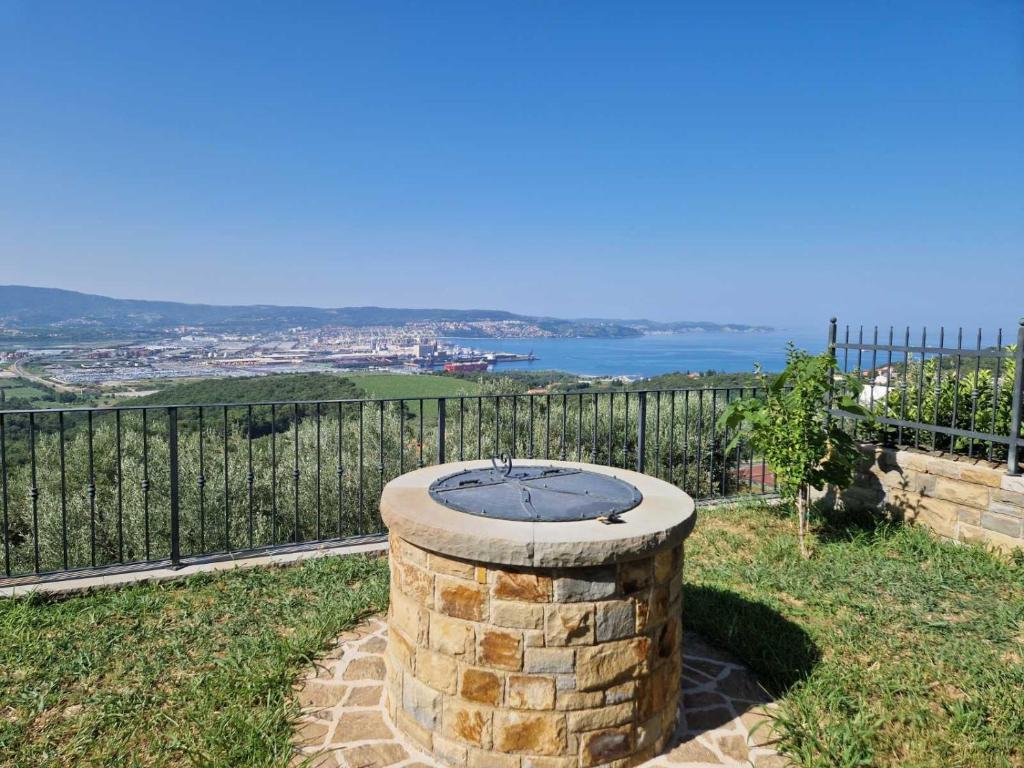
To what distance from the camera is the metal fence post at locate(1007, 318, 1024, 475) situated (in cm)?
506

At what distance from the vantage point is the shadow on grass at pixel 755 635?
350 cm

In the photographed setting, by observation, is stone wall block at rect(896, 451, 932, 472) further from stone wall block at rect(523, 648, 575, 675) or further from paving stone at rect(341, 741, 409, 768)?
paving stone at rect(341, 741, 409, 768)

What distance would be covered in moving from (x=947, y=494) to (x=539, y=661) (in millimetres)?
4796

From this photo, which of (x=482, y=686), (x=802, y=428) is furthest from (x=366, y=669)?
(x=802, y=428)

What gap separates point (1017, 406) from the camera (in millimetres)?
5059

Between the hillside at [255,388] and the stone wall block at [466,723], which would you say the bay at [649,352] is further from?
the hillside at [255,388]

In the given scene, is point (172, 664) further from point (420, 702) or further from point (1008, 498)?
point (1008, 498)

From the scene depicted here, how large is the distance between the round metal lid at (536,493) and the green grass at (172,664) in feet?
4.37

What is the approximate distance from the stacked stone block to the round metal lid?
12.8 inches

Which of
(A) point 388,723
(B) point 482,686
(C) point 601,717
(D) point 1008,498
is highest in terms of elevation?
(D) point 1008,498

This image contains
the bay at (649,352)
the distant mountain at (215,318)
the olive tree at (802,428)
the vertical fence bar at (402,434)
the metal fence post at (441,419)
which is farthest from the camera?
the distant mountain at (215,318)

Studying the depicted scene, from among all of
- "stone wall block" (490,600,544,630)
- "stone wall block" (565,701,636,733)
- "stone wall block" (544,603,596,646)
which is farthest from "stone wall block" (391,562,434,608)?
"stone wall block" (565,701,636,733)

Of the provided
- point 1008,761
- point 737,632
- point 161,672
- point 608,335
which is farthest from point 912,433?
→ point 608,335

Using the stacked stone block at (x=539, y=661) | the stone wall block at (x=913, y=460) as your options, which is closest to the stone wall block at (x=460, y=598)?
the stacked stone block at (x=539, y=661)
